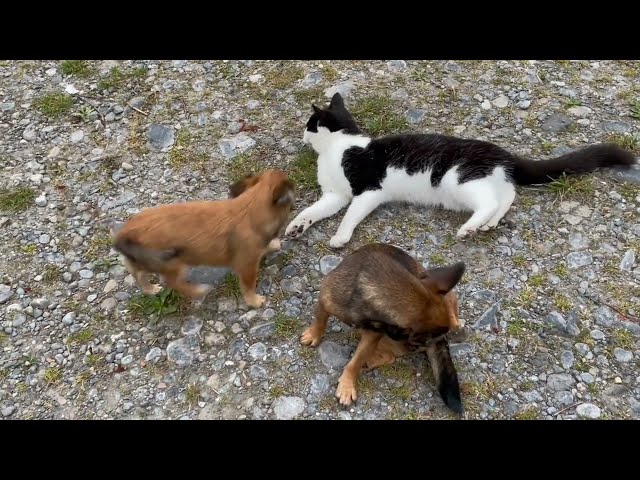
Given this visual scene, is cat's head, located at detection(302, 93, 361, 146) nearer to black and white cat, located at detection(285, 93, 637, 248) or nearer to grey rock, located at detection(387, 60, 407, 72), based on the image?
black and white cat, located at detection(285, 93, 637, 248)

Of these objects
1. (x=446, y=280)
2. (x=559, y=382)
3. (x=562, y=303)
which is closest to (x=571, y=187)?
(x=562, y=303)

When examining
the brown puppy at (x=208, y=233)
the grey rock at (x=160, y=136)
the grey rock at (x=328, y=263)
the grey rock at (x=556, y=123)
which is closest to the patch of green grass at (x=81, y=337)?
the brown puppy at (x=208, y=233)

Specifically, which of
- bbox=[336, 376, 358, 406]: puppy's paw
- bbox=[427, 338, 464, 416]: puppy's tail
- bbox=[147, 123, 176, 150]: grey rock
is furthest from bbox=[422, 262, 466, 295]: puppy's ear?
bbox=[147, 123, 176, 150]: grey rock

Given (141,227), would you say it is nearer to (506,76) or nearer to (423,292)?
(423,292)

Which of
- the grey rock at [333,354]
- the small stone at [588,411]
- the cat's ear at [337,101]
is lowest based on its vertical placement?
the grey rock at [333,354]

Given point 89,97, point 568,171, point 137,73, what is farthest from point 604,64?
point 89,97

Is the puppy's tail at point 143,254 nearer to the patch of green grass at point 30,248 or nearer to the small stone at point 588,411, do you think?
the patch of green grass at point 30,248

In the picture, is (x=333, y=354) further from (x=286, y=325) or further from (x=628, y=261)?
(x=628, y=261)
